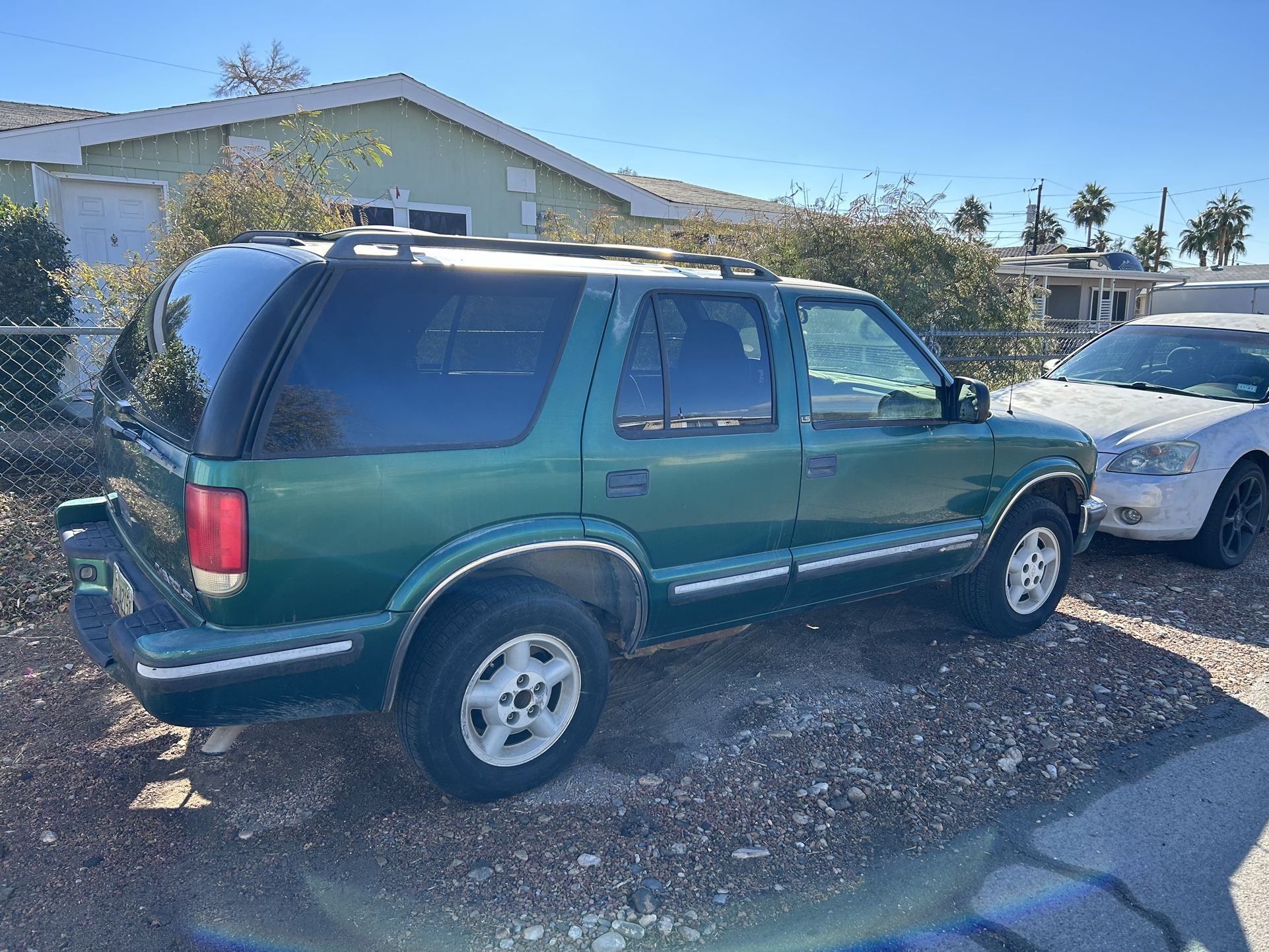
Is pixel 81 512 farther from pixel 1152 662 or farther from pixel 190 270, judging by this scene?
pixel 1152 662

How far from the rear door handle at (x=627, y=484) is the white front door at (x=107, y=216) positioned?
339 inches

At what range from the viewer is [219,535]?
2.63 m

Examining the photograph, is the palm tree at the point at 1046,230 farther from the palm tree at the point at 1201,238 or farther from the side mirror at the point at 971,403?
the side mirror at the point at 971,403

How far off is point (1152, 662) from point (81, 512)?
205 inches

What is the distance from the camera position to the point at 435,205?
11.9 meters

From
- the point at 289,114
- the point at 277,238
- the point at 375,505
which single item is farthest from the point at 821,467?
the point at 289,114

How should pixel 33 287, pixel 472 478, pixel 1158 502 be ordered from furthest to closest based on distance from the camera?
pixel 33 287
pixel 1158 502
pixel 472 478

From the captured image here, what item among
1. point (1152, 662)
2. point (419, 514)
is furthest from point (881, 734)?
point (419, 514)

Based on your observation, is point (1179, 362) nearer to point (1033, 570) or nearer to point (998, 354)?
point (1033, 570)

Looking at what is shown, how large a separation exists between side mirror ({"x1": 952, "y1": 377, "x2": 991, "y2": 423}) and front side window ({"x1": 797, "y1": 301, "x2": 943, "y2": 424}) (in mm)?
71

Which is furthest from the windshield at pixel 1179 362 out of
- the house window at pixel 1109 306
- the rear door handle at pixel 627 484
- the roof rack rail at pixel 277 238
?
the house window at pixel 1109 306

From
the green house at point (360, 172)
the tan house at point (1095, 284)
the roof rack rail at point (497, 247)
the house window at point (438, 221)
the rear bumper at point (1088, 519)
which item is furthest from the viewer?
the tan house at point (1095, 284)

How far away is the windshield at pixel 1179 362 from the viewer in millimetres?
6883

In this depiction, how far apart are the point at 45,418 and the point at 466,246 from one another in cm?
501
